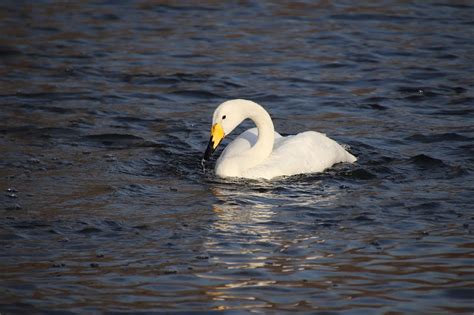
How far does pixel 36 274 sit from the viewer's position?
765 centimetres

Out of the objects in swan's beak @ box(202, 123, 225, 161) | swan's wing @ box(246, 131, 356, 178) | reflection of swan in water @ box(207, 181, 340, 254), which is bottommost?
reflection of swan in water @ box(207, 181, 340, 254)

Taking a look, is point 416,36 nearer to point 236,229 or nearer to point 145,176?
point 145,176

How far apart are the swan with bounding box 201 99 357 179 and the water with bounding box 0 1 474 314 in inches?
7.0

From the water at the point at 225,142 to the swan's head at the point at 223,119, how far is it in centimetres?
42

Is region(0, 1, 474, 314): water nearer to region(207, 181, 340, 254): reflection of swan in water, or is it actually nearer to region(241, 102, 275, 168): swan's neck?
region(207, 181, 340, 254): reflection of swan in water

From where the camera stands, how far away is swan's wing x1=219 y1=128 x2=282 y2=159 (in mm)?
11070

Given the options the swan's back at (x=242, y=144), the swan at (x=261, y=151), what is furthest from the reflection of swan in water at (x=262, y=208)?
the swan's back at (x=242, y=144)

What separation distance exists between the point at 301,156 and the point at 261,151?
44 cm

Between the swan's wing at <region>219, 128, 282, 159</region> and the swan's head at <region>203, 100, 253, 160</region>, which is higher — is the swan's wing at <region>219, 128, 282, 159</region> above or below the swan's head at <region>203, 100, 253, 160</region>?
below

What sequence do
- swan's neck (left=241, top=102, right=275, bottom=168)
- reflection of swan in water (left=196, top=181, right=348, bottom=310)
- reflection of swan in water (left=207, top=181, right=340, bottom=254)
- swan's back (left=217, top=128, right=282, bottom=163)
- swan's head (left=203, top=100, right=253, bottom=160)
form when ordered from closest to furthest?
reflection of swan in water (left=196, top=181, right=348, bottom=310) → reflection of swan in water (left=207, top=181, right=340, bottom=254) → swan's head (left=203, top=100, right=253, bottom=160) → swan's neck (left=241, top=102, right=275, bottom=168) → swan's back (left=217, top=128, right=282, bottom=163)

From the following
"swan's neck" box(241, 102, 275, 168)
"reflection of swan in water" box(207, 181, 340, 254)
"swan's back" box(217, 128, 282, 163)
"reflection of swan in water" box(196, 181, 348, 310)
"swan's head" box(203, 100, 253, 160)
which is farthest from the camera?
"swan's back" box(217, 128, 282, 163)

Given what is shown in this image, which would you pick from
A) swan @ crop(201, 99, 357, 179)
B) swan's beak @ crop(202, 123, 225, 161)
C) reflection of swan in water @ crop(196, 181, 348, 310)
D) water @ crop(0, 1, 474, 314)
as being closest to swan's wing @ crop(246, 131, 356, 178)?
swan @ crop(201, 99, 357, 179)

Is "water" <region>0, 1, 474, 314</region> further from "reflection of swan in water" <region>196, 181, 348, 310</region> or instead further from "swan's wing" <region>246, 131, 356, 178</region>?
"swan's wing" <region>246, 131, 356, 178</region>

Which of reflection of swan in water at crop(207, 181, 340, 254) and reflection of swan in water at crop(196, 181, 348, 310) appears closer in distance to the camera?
reflection of swan in water at crop(196, 181, 348, 310)
